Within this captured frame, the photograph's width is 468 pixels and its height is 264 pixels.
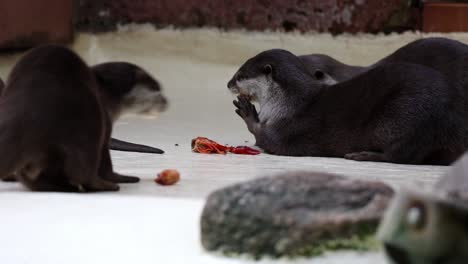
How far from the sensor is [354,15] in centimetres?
644

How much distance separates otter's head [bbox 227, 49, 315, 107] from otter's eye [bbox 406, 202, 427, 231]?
9.53 ft

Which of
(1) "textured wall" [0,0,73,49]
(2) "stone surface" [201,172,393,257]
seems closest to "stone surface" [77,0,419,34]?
(1) "textured wall" [0,0,73,49]

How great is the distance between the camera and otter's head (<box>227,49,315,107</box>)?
14.7ft

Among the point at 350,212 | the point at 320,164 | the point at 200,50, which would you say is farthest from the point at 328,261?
the point at 200,50

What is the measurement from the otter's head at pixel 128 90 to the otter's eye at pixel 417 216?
53.1 inches

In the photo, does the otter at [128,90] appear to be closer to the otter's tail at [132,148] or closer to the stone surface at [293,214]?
the stone surface at [293,214]

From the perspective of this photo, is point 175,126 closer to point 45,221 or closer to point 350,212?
point 45,221

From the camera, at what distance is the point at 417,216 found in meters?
1.54

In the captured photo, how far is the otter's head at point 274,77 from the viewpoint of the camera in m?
4.48

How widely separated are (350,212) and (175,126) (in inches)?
129

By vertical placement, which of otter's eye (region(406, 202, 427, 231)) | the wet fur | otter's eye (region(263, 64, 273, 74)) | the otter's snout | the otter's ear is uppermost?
otter's eye (region(406, 202, 427, 231))

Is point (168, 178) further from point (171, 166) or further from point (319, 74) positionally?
point (319, 74)

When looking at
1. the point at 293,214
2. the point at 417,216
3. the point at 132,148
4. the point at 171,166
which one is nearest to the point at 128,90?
the point at 171,166

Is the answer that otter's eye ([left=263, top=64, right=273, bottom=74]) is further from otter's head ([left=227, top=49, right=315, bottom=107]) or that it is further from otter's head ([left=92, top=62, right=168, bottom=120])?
otter's head ([left=92, top=62, right=168, bottom=120])
